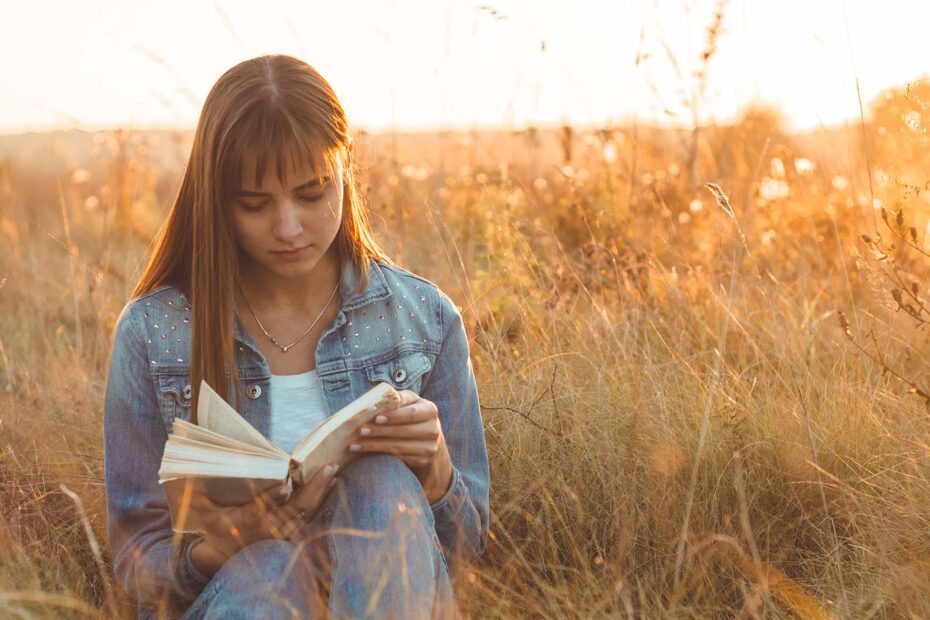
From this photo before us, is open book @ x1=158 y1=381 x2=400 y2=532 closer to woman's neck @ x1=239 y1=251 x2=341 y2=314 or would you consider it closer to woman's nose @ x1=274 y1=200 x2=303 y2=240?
woman's nose @ x1=274 y1=200 x2=303 y2=240

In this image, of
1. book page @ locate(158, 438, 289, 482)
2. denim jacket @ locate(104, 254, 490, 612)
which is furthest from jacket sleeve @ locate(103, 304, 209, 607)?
book page @ locate(158, 438, 289, 482)

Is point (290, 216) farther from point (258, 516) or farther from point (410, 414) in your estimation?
point (258, 516)

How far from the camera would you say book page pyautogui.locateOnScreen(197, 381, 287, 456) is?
5.46 ft

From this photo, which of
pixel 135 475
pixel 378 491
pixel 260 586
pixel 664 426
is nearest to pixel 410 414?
pixel 378 491

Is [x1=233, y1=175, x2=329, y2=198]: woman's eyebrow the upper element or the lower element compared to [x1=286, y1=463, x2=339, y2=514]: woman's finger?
upper

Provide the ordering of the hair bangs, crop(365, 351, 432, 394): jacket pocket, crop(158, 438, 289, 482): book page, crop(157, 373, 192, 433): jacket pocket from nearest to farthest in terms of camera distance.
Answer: crop(158, 438, 289, 482): book page
the hair bangs
crop(157, 373, 192, 433): jacket pocket
crop(365, 351, 432, 394): jacket pocket

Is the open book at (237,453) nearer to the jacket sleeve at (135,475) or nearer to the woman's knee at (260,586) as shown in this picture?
the woman's knee at (260,586)

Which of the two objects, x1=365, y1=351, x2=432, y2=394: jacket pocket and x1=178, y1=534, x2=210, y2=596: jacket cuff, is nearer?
x1=178, y1=534, x2=210, y2=596: jacket cuff

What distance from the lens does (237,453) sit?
163 centimetres

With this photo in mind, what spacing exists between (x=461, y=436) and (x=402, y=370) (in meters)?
0.19

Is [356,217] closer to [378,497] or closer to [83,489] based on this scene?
[378,497]

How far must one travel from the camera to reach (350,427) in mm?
1714

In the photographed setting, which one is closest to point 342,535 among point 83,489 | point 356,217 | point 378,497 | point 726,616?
point 378,497

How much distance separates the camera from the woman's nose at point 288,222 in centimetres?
195
